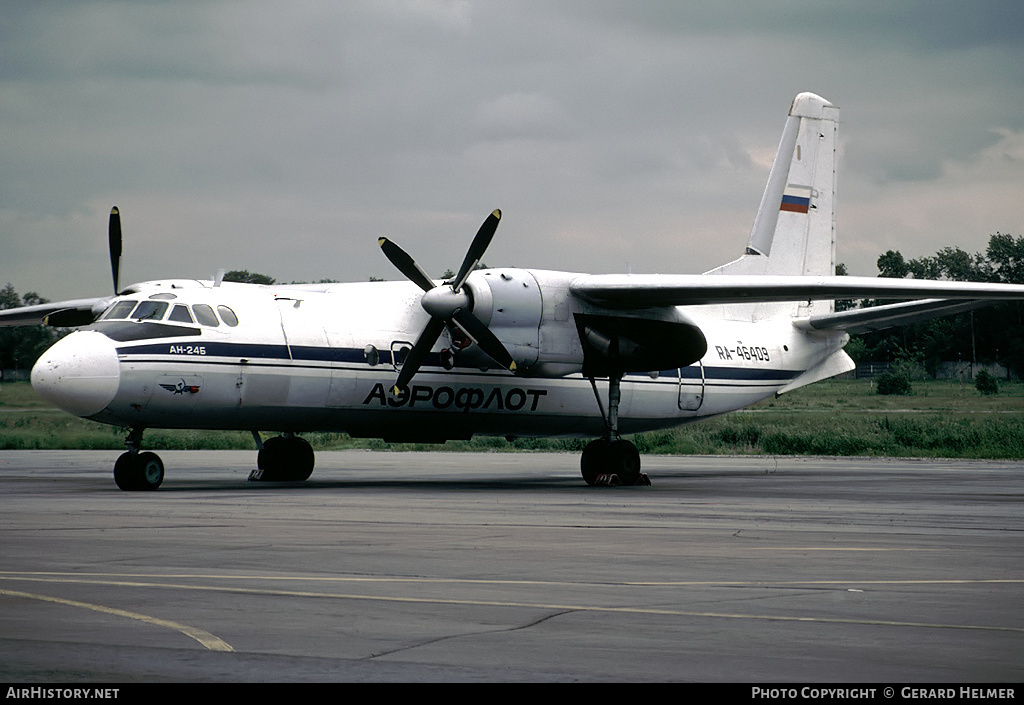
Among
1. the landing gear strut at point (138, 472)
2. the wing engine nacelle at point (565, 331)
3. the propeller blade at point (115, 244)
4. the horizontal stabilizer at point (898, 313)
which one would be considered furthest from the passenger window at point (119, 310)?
the horizontal stabilizer at point (898, 313)

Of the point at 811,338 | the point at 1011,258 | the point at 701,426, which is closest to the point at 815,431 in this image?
the point at 701,426

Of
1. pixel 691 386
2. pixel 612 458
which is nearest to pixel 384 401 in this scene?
pixel 612 458

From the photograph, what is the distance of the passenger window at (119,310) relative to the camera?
2303 centimetres

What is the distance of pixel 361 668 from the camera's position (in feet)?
21.8

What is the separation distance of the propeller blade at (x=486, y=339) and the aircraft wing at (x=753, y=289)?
240 centimetres

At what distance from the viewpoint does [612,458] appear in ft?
89.0

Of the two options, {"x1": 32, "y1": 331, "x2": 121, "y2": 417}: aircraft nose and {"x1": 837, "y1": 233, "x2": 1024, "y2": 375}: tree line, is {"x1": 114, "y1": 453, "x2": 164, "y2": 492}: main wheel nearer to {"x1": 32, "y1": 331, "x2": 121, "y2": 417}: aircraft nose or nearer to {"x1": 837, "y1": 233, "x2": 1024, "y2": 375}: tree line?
{"x1": 32, "y1": 331, "x2": 121, "y2": 417}: aircraft nose

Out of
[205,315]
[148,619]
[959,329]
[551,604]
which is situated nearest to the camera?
[148,619]

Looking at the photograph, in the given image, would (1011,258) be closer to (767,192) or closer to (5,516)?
(767,192)

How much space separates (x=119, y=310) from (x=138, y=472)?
10.1 ft

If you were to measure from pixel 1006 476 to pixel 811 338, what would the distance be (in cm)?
651

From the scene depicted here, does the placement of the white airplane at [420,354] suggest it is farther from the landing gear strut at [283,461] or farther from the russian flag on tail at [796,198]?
the russian flag on tail at [796,198]

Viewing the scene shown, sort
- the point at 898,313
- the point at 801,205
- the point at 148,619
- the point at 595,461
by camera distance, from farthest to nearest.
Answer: the point at 801,205 → the point at 898,313 → the point at 595,461 → the point at 148,619

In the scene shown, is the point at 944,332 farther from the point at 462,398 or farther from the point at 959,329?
the point at 462,398
